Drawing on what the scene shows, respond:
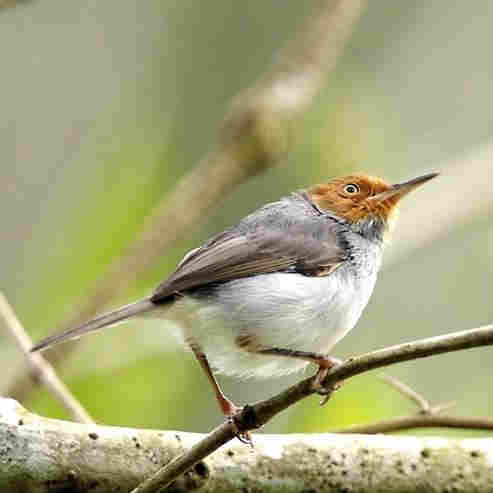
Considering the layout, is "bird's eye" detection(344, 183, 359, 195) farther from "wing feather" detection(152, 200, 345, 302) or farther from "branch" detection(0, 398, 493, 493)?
"branch" detection(0, 398, 493, 493)

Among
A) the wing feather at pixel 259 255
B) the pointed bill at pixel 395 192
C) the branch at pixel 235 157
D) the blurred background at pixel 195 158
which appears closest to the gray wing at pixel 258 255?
the wing feather at pixel 259 255

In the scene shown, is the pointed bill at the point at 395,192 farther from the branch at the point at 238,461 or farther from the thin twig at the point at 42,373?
the thin twig at the point at 42,373

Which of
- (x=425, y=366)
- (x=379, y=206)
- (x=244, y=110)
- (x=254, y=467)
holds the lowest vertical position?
(x=425, y=366)

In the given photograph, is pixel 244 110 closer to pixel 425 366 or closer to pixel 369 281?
pixel 369 281

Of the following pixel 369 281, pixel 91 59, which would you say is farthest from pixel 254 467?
pixel 91 59

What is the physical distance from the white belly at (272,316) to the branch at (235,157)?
1.49ft

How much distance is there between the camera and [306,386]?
110 inches

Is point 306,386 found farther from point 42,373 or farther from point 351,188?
point 351,188

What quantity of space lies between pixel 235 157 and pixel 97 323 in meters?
1.03

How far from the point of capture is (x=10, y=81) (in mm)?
7969

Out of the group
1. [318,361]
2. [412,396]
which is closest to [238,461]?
[318,361]

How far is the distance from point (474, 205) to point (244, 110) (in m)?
1.47

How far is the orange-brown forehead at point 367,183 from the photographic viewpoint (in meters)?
4.48

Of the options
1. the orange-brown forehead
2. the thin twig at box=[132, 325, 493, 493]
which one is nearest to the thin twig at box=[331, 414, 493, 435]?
the thin twig at box=[132, 325, 493, 493]
